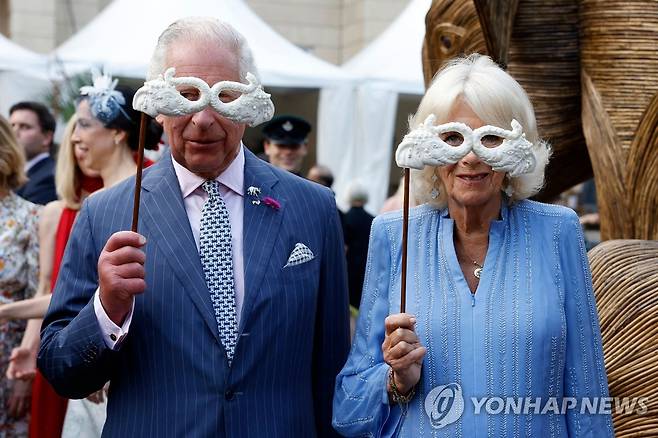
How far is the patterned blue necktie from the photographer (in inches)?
118

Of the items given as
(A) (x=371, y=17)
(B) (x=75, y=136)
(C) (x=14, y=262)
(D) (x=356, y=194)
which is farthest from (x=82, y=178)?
(A) (x=371, y=17)

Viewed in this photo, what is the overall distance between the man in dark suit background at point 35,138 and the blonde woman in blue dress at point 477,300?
405 cm

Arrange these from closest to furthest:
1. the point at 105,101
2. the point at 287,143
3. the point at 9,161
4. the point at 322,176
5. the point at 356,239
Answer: the point at 105,101 < the point at 9,161 < the point at 287,143 < the point at 356,239 < the point at 322,176

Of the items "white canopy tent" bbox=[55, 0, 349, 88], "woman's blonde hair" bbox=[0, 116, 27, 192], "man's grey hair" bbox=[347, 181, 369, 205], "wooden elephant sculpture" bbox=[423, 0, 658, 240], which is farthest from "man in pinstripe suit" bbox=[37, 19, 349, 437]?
"white canopy tent" bbox=[55, 0, 349, 88]

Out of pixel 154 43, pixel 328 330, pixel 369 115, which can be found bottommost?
pixel 328 330

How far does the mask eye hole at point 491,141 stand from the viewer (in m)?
2.93

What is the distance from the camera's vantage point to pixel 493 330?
2.84m

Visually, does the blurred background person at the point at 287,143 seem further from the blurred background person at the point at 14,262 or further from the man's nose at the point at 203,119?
the man's nose at the point at 203,119

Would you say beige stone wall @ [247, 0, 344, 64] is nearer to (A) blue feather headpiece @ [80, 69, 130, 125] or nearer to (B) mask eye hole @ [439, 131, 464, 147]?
(A) blue feather headpiece @ [80, 69, 130, 125]

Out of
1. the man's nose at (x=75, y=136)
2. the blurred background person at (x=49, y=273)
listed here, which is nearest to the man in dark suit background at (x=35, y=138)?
the blurred background person at (x=49, y=273)

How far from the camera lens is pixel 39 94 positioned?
31.9ft

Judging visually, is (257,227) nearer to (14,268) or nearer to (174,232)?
(174,232)

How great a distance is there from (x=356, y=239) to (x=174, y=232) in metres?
4.91

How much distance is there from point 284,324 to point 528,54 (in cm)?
223
